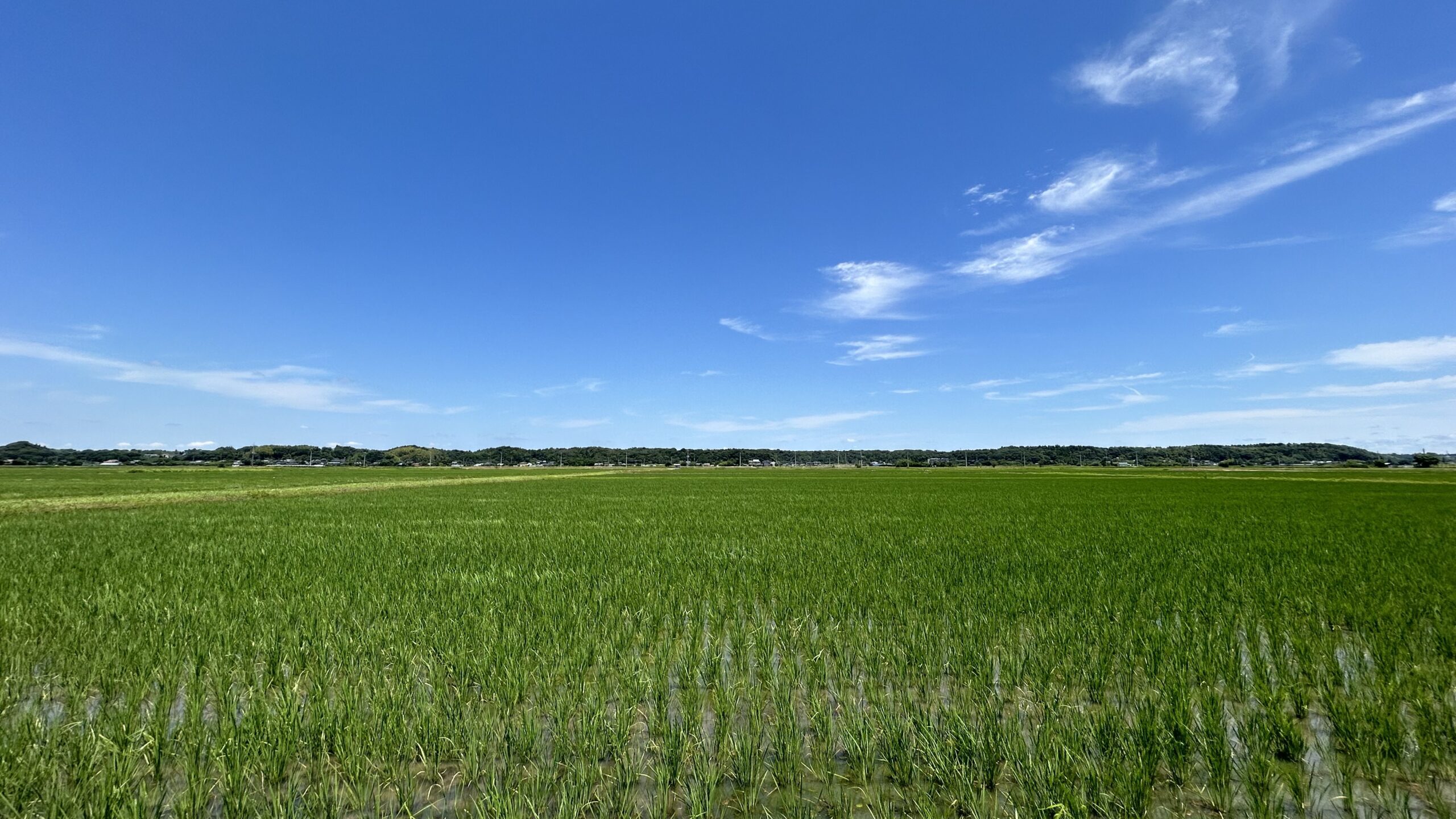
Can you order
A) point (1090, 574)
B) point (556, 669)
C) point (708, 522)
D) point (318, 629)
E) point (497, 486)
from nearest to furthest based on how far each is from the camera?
point (556, 669) < point (318, 629) < point (1090, 574) < point (708, 522) < point (497, 486)

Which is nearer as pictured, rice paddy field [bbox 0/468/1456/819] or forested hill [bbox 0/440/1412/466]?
rice paddy field [bbox 0/468/1456/819]

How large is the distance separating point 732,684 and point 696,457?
16603cm

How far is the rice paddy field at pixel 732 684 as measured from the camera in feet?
9.50

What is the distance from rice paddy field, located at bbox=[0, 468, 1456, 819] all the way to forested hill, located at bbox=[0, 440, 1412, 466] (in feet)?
455

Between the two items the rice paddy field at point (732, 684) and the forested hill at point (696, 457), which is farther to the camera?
the forested hill at point (696, 457)

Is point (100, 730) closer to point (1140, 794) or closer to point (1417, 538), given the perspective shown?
point (1140, 794)

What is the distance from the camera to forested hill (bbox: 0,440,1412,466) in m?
134

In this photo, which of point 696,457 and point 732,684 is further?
point 696,457

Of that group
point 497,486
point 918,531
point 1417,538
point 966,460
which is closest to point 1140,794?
point 918,531

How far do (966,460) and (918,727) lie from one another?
16427 cm

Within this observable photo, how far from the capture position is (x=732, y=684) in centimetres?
427

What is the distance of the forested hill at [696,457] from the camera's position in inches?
5276

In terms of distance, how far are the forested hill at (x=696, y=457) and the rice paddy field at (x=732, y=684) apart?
139 meters

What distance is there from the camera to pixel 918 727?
3.45m
